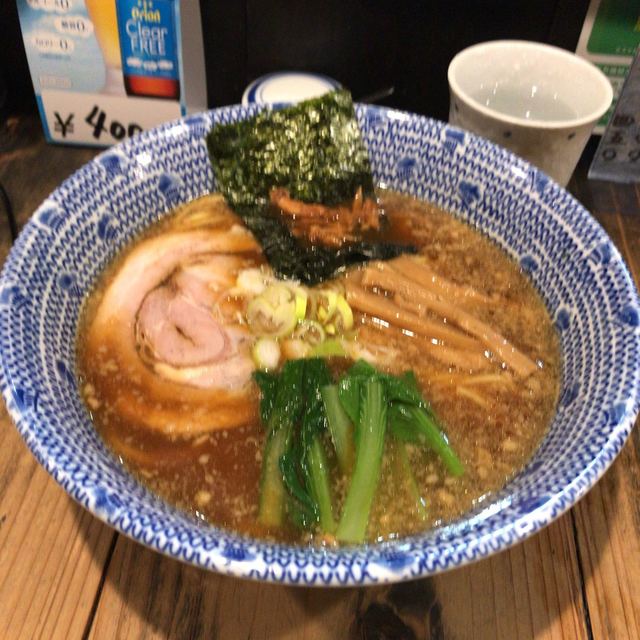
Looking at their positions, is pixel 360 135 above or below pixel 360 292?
above

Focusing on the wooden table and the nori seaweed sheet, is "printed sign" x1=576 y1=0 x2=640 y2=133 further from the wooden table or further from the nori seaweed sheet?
the wooden table

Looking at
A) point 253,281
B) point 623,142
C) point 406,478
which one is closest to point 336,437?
point 406,478

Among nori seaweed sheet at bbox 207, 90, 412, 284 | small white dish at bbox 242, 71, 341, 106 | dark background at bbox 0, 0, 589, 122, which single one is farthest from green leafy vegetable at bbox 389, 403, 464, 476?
dark background at bbox 0, 0, 589, 122

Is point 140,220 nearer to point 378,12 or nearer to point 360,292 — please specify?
point 360,292

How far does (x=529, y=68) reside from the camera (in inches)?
64.7

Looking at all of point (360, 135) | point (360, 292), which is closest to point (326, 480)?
point (360, 292)

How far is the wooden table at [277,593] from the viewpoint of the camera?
954mm

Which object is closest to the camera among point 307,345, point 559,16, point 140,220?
point 307,345

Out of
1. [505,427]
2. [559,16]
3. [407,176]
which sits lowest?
[505,427]

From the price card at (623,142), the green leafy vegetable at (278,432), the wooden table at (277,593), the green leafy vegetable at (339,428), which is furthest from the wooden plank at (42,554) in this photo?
the price card at (623,142)

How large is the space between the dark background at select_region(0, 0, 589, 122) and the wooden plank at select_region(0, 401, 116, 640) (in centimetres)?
117

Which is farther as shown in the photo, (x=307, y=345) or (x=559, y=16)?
(x=559, y=16)

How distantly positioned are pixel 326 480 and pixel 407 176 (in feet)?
2.52

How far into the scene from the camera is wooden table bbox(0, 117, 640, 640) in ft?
3.13
